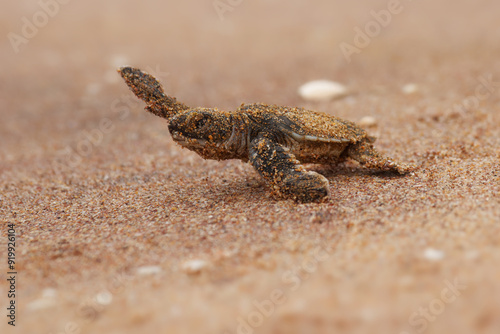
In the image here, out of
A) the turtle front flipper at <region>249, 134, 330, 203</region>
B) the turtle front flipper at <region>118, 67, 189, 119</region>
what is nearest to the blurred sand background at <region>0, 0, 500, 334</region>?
the turtle front flipper at <region>249, 134, 330, 203</region>

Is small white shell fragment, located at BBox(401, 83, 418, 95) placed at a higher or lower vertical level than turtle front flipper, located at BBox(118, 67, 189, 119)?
higher

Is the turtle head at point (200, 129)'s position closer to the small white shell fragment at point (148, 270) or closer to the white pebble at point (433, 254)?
the small white shell fragment at point (148, 270)

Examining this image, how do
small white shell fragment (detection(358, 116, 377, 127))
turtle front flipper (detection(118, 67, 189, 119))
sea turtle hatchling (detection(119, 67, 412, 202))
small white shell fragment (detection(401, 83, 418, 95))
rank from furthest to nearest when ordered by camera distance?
small white shell fragment (detection(401, 83, 418, 95)), small white shell fragment (detection(358, 116, 377, 127)), turtle front flipper (detection(118, 67, 189, 119)), sea turtle hatchling (detection(119, 67, 412, 202))

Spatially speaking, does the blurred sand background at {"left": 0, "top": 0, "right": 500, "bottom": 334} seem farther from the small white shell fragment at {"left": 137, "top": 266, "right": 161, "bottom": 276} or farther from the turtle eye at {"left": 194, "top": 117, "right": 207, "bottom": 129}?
the turtle eye at {"left": 194, "top": 117, "right": 207, "bottom": 129}

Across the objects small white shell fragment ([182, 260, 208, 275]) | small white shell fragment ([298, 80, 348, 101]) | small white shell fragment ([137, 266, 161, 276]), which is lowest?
small white shell fragment ([137, 266, 161, 276])

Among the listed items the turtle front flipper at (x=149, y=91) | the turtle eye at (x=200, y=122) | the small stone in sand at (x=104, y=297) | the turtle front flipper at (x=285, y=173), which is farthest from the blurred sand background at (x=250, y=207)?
the turtle front flipper at (x=149, y=91)

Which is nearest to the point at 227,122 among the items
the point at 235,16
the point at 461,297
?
the point at 461,297
